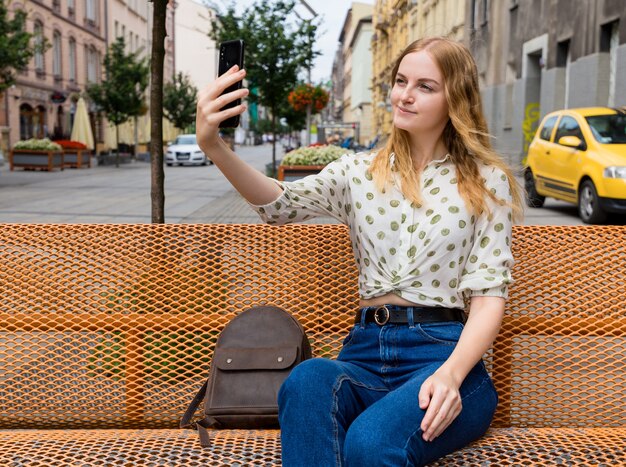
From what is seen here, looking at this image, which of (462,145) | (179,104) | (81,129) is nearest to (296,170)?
(462,145)

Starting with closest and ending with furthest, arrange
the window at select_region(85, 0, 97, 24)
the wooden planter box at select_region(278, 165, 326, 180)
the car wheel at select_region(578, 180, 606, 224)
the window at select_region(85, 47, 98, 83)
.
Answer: the car wheel at select_region(578, 180, 606, 224) → the wooden planter box at select_region(278, 165, 326, 180) → the window at select_region(85, 0, 97, 24) → the window at select_region(85, 47, 98, 83)

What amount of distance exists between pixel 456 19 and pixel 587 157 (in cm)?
2190

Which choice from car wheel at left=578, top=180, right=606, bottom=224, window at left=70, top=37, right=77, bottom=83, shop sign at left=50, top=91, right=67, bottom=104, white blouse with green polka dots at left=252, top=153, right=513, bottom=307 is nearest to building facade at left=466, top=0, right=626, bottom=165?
car wheel at left=578, top=180, right=606, bottom=224

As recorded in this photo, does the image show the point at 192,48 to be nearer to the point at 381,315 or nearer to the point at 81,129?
the point at 81,129

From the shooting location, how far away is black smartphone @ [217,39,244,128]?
226 centimetres

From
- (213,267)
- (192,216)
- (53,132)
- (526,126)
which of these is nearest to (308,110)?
(526,126)

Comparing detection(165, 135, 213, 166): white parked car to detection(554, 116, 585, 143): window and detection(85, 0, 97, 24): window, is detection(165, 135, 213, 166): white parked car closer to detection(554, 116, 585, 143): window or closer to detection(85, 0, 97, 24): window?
detection(85, 0, 97, 24): window

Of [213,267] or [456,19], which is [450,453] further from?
[456,19]

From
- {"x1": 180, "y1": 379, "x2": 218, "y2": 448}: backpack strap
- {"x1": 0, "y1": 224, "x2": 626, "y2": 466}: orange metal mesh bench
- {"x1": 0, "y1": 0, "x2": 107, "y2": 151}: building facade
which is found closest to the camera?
{"x1": 180, "y1": 379, "x2": 218, "y2": 448}: backpack strap

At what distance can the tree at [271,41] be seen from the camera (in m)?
24.8

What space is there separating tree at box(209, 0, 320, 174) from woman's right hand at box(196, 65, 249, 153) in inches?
875

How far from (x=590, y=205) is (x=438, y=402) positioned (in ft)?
38.3

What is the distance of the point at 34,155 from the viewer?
31.4 m

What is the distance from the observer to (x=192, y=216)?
541 inches
